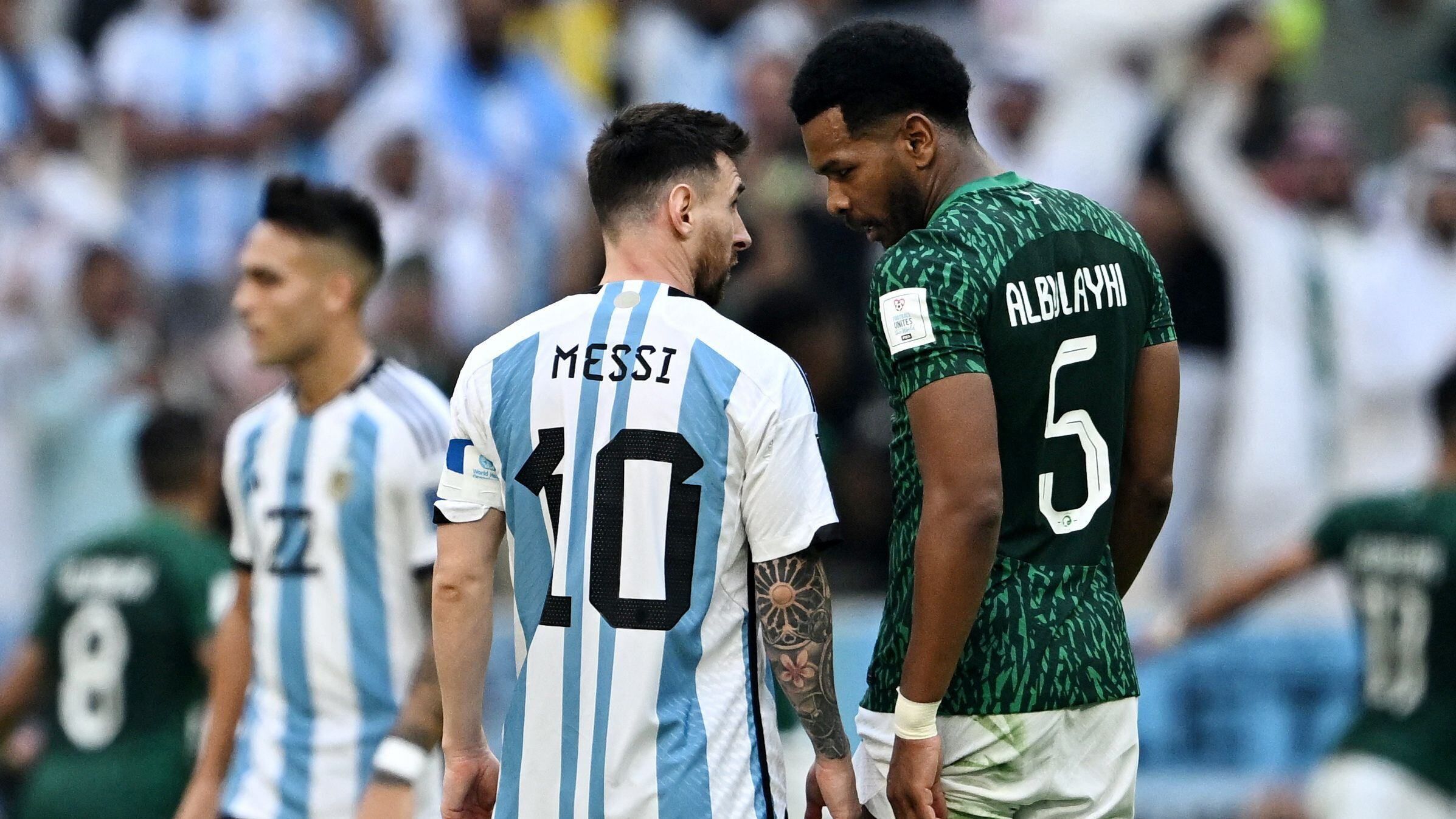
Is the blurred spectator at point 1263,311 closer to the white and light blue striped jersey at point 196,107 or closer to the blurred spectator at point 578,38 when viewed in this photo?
the blurred spectator at point 578,38

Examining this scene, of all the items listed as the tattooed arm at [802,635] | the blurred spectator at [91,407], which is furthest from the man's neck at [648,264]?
the blurred spectator at [91,407]

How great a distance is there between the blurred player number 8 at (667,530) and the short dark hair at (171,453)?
3.77m

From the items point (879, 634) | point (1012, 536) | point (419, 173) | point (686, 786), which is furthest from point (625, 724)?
point (419, 173)

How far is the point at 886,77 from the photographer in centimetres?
349

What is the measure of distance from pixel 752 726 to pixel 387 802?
157 cm

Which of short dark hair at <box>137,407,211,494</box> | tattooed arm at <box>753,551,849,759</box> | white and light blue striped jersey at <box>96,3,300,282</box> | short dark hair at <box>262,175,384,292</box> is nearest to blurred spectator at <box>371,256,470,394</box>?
white and light blue striped jersey at <box>96,3,300,282</box>

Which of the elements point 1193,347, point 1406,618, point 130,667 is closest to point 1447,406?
point 1406,618

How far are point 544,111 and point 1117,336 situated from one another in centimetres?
703

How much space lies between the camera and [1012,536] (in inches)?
137

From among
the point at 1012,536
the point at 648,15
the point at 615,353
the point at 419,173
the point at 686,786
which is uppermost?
the point at 648,15

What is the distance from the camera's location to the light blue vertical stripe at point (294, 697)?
491 cm

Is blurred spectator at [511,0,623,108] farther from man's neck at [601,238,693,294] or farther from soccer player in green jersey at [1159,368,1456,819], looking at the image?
man's neck at [601,238,693,294]

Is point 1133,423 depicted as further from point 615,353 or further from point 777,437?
point 615,353

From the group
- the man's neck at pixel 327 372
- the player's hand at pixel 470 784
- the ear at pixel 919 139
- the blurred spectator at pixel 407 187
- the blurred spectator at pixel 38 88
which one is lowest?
the player's hand at pixel 470 784
